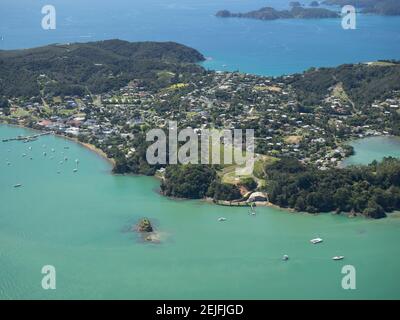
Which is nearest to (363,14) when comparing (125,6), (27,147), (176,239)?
(125,6)

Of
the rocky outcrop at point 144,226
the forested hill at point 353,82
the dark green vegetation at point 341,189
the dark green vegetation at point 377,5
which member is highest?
the dark green vegetation at point 377,5

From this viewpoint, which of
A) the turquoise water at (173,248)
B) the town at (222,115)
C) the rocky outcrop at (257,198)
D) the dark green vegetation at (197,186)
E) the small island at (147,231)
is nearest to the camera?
the turquoise water at (173,248)

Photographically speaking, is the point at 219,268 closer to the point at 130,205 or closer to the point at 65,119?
the point at 130,205

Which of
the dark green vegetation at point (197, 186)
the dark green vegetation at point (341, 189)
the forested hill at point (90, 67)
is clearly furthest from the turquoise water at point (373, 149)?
the forested hill at point (90, 67)

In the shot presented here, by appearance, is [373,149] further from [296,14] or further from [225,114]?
[296,14]

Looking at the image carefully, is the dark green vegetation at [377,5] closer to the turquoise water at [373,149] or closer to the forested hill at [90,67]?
the forested hill at [90,67]

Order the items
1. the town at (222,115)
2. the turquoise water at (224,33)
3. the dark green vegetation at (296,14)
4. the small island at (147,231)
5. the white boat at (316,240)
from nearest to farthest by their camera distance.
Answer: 1. the white boat at (316,240)
2. the small island at (147,231)
3. the town at (222,115)
4. the turquoise water at (224,33)
5. the dark green vegetation at (296,14)

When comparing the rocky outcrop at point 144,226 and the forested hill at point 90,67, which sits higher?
the forested hill at point 90,67

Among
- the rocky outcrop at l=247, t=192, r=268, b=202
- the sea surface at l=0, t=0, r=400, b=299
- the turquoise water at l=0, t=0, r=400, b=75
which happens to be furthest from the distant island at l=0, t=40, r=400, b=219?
the turquoise water at l=0, t=0, r=400, b=75
